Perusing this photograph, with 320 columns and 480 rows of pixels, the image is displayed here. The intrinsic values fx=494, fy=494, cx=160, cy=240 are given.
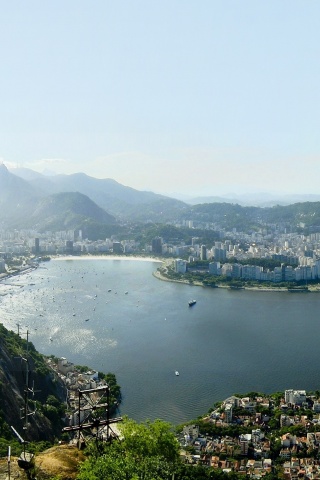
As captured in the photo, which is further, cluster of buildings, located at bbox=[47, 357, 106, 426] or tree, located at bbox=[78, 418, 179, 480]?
cluster of buildings, located at bbox=[47, 357, 106, 426]

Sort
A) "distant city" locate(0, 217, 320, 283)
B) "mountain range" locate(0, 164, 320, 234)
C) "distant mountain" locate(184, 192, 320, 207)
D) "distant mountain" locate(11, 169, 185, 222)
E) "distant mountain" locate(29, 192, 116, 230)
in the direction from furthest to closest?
"distant mountain" locate(184, 192, 320, 207), "distant mountain" locate(11, 169, 185, 222), "distant mountain" locate(29, 192, 116, 230), "mountain range" locate(0, 164, 320, 234), "distant city" locate(0, 217, 320, 283)

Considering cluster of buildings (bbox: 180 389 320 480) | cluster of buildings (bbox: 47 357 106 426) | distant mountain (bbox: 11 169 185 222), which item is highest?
distant mountain (bbox: 11 169 185 222)

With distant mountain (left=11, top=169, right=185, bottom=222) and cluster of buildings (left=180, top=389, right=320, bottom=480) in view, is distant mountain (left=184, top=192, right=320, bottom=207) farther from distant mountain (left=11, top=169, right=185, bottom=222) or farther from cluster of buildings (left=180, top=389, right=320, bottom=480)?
cluster of buildings (left=180, top=389, right=320, bottom=480)

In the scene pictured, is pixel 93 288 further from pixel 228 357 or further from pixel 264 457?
pixel 264 457

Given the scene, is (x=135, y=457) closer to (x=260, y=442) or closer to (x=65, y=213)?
(x=260, y=442)

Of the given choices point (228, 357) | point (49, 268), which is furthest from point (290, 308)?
point (49, 268)

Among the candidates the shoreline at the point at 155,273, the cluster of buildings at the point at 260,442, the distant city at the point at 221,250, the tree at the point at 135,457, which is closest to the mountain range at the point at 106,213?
the distant city at the point at 221,250

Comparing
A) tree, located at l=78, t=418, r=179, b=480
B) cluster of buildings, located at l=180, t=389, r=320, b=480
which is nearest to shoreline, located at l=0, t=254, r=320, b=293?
cluster of buildings, located at l=180, t=389, r=320, b=480
